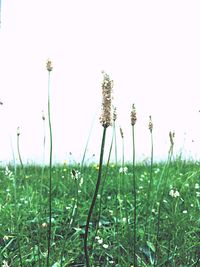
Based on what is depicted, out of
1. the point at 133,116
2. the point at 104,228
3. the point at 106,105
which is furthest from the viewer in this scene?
the point at 104,228

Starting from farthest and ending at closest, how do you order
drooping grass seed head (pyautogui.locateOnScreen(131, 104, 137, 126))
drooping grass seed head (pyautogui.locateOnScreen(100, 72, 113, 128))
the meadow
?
the meadow
drooping grass seed head (pyautogui.locateOnScreen(131, 104, 137, 126))
drooping grass seed head (pyautogui.locateOnScreen(100, 72, 113, 128))

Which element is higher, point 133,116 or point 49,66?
point 49,66

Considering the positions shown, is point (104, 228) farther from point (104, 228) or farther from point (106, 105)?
point (106, 105)

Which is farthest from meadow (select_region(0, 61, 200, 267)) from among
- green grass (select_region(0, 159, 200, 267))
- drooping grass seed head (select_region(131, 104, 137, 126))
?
drooping grass seed head (select_region(131, 104, 137, 126))

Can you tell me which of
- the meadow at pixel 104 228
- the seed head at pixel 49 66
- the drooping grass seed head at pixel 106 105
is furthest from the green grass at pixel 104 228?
the drooping grass seed head at pixel 106 105

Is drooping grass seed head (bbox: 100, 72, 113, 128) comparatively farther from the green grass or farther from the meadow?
the green grass

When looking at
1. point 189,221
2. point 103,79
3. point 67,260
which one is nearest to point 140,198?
point 189,221

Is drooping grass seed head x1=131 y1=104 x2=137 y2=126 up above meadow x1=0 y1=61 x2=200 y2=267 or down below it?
above

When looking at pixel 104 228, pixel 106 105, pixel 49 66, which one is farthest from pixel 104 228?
pixel 106 105

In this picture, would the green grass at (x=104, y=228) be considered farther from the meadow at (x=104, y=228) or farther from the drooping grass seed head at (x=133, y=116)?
the drooping grass seed head at (x=133, y=116)

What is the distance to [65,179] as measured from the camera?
4621 mm

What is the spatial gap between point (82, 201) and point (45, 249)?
3.46 feet

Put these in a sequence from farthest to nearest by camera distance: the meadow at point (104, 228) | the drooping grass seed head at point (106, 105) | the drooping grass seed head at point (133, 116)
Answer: the meadow at point (104, 228)
the drooping grass seed head at point (133, 116)
the drooping grass seed head at point (106, 105)

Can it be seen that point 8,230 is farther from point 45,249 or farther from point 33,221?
point 45,249
